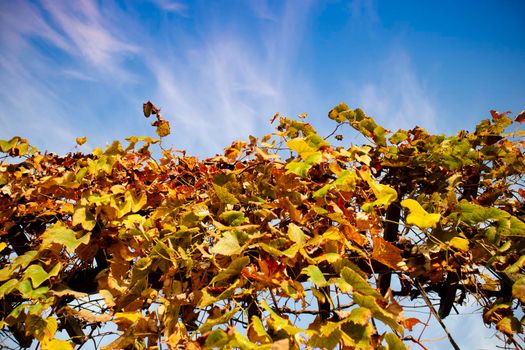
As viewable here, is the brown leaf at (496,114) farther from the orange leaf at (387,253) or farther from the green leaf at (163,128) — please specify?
the green leaf at (163,128)

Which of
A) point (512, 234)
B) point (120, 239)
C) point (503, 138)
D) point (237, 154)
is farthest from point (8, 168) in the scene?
point (503, 138)

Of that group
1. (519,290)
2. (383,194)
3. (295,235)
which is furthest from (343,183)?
(519,290)

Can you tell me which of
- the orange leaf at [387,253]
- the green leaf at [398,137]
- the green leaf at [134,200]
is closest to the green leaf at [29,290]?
the green leaf at [134,200]

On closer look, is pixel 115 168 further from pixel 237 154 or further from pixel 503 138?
pixel 503 138

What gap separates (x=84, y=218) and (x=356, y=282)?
1.21 m

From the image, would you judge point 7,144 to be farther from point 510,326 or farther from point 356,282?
point 510,326

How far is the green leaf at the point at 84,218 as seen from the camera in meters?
1.50

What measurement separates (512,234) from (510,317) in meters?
0.33

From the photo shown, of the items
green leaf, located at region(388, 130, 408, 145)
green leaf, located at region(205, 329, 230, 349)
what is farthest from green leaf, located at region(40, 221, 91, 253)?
green leaf, located at region(388, 130, 408, 145)

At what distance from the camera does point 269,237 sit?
4.35 ft

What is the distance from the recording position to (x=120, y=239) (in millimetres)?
1608

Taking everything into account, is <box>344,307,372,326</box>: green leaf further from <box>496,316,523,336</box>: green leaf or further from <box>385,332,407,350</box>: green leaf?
<box>496,316,523,336</box>: green leaf

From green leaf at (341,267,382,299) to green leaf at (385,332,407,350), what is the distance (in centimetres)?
11

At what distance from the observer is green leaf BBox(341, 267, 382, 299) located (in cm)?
100
